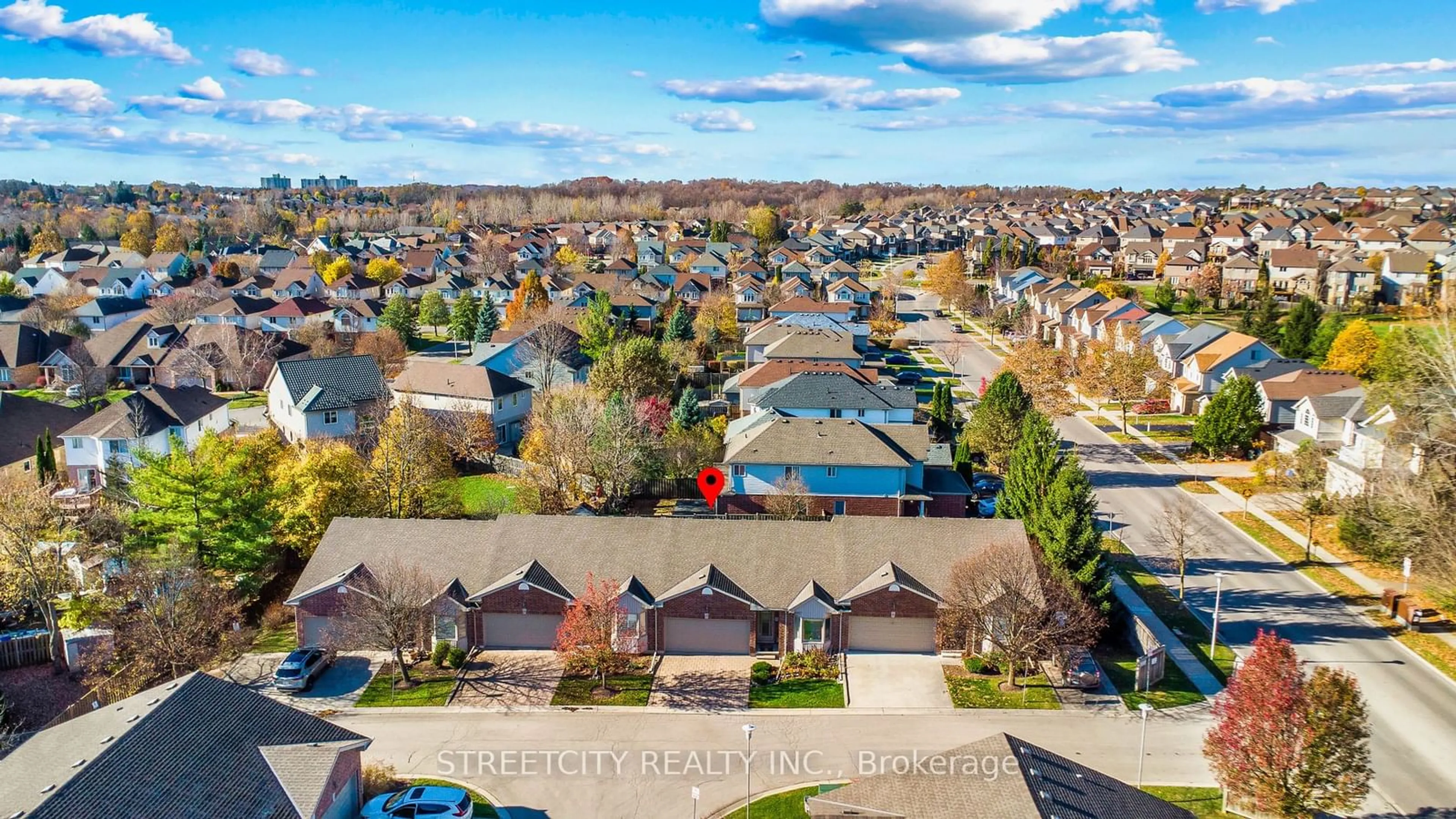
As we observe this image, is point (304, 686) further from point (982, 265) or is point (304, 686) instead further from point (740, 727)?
point (982, 265)

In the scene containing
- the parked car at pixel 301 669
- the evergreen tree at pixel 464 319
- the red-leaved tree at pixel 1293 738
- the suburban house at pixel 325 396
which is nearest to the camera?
the red-leaved tree at pixel 1293 738

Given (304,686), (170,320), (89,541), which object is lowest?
(304,686)

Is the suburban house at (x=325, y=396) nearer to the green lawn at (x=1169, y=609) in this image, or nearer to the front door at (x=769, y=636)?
the front door at (x=769, y=636)

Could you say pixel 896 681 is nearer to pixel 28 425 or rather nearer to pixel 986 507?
pixel 986 507

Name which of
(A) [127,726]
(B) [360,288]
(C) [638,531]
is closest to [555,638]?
(C) [638,531]

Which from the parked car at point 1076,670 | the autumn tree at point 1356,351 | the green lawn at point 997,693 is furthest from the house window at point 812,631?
the autumn tree at point 1356,351

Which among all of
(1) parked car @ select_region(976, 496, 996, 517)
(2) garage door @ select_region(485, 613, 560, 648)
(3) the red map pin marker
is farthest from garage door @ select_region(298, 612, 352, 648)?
(1) parked car @ select_region(976, 496, 996, 517)

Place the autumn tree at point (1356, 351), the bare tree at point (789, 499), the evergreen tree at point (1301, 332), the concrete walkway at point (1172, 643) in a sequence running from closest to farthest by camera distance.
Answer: the concrete walkway at point (1172, 643) < the bare tree at point (789, 499) < the autumn tree at point (1356, 351) < the evergreen tree at point (1301, 332)
